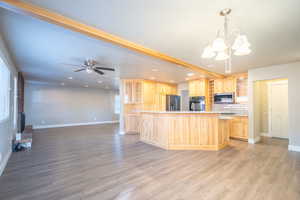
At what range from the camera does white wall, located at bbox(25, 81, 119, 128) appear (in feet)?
27.0

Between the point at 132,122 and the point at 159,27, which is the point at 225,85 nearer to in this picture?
the point at 132,122

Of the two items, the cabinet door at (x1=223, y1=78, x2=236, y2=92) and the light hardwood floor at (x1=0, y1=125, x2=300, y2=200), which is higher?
the cabinet door at (x1=223, y1=78, x2=236, y2=92)

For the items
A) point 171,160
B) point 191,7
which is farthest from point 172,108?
point 191,7

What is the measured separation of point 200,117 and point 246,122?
7.31ft

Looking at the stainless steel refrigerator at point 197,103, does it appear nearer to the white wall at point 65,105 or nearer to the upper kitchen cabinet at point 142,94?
the upper kitchen cabinet at point 142,94

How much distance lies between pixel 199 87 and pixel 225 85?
1.07 metres

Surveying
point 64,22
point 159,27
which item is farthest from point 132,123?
point 64,22

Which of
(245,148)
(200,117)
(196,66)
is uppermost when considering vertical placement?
(196,66)

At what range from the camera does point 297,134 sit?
418 cm

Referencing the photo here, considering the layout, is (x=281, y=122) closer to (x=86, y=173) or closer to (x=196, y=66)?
(x=196, y=66)

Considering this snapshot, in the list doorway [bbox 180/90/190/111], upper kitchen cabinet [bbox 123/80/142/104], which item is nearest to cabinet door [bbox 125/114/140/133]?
upper kitchen cabinet [bbox 123/80/142/104]

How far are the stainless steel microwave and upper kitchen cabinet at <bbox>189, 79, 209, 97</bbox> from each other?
52cm

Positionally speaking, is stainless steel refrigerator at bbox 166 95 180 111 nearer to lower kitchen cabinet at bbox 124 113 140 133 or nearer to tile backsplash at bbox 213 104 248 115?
lower kitchen cabinet at bbox 124 113 140 133

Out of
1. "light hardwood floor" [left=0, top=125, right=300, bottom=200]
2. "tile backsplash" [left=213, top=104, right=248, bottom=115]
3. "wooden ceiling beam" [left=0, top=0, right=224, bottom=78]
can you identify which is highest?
"wooden ceiling beam" [left=0, top=0, right=224, bottom=78]
